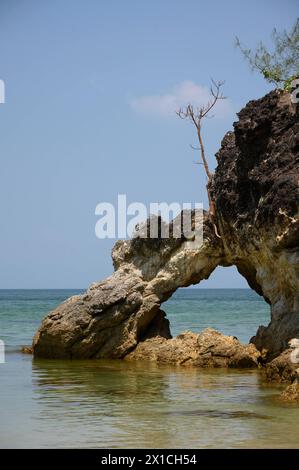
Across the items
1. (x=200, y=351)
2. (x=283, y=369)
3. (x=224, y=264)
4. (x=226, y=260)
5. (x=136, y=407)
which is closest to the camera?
(x=136, y=407)

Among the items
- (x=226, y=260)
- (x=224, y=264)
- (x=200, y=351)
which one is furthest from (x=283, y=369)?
(x=224, y=264)

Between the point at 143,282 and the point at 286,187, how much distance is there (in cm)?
595

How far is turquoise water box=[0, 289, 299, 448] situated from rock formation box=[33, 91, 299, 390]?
764 millimetres

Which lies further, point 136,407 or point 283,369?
point 283,369

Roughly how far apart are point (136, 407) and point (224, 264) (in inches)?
A: 306

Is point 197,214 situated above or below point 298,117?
below

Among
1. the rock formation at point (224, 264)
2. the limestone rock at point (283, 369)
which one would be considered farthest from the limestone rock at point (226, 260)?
Answer: the limestone rock at point (283, 369)

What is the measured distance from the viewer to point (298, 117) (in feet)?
57.3

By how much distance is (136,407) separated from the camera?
14023 millimetres

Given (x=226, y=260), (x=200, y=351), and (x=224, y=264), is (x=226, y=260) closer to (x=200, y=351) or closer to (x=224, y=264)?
(x=224, y=264)

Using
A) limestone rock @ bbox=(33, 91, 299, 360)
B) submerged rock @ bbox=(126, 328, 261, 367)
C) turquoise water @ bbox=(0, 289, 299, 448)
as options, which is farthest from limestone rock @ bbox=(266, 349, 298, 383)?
submerged rock @ bbox=(126, 328, 261, 367)

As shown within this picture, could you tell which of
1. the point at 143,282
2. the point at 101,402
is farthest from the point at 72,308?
the point at 101,402

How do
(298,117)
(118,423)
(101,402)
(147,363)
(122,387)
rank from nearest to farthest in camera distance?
1. (118,423)
2. (101,402)
3. (122,387)
4. (298,117)
5. (147,363)
